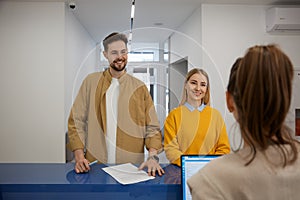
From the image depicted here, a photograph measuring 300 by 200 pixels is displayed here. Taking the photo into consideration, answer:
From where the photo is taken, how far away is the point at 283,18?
121 inches

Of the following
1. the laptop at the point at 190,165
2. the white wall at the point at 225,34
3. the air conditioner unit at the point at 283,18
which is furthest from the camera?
the white wall at the point at 225,34

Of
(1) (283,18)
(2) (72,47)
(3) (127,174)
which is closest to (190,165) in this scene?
(3) (127,174)

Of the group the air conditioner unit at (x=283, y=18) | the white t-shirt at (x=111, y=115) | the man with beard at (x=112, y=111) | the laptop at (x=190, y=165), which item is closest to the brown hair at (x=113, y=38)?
the man with beard at (x=112, y=111)

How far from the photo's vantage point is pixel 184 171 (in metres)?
1.02

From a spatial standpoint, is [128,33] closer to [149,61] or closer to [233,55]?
[149,61]

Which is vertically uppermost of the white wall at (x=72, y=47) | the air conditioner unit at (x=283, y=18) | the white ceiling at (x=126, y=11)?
the white ceiling at (x=126, y=11)

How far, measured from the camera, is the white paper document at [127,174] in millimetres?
1112

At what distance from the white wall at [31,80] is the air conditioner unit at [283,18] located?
84.5 inches

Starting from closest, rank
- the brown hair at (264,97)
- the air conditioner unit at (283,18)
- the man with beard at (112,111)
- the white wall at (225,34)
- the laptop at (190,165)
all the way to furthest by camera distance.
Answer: the brown hair at (264,97) < the laptop at (190,165) < the man with beard at (112,111) < the air conditioner unit at (283,18) < the white wall at (225,34)

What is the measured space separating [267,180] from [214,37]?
290 centimetres

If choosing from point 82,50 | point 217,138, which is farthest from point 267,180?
point 82,50

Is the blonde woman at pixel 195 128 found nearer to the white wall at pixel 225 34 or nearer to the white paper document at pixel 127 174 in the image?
the white paper document at pixel 127 174

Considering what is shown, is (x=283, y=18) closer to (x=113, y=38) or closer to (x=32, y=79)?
(x=113, y=38)

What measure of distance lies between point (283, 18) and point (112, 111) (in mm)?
2360
